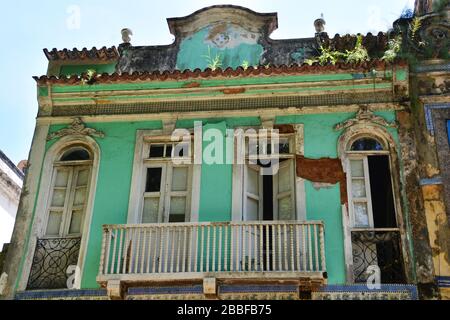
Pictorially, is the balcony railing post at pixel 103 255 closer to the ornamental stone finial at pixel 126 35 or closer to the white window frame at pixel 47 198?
the white window frame at pixel 47 198

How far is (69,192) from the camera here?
1052 cm

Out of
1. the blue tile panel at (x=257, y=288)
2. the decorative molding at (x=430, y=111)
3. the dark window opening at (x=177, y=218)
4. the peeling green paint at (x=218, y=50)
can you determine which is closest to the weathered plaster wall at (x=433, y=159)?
the decorative molding at (x=430, y=111)

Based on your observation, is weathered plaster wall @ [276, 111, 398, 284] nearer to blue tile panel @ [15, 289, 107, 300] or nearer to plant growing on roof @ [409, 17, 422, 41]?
plant growing on roof @ [409, 17, 422, 41]

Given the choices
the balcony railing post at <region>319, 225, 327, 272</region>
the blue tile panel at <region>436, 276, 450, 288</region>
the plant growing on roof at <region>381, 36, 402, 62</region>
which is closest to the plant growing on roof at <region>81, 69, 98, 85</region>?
the balcony railing post at <region>319, 225, 327, 272</region>

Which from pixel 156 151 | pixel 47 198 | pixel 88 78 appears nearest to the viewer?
pixel 47 198

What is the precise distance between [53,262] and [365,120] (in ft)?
16.8

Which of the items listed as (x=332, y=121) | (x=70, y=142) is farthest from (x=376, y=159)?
(x=70, y=142)

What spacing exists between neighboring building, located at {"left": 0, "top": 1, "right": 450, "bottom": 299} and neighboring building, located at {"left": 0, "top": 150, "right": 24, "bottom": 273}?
333 cm

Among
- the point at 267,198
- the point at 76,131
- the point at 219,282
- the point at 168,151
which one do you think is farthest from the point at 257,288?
the point at 76,131

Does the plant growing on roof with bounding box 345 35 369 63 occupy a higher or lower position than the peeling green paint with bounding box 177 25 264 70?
lower

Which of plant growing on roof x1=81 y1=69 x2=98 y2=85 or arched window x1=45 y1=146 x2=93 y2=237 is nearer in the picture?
arched window x1=45 y1=146 x2=93 y2=237

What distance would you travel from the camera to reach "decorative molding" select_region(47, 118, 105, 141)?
Answer: 10.8 metres

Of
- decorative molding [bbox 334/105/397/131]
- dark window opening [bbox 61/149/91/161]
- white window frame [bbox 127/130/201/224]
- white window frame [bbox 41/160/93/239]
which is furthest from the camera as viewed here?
dark window opening [bbox 61/149/91/161]

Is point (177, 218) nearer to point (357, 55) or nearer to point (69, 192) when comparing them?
point (69, 192)
